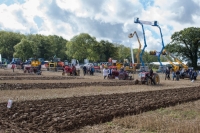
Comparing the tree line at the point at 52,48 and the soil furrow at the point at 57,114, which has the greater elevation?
the tree line at the point at 52,48

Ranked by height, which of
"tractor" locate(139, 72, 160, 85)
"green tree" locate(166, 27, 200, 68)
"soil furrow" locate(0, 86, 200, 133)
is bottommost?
"soil furrow" locate(0, 86, 200, 133)

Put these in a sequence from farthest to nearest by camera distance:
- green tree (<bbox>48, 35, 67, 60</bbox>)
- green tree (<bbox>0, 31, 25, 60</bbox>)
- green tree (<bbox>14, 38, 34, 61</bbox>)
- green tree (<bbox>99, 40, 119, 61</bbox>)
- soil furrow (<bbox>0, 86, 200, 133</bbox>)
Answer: green tree (<bbox>48, 35, 67, 60</bbox>)
green tree (<bbox>0, 31, 25, 60</bbox>)
green tree (<bbox>99, 40, 119, 61</bbox>)
green tree (<bbox>14, 38, 34, 61</bbox>)
soil furrow (<bbox>0, 86, 200, 133</bbox>)

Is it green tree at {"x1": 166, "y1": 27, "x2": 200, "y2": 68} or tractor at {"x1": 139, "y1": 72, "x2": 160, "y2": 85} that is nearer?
tractor at {"x1": 139, "y1": 72, "x2": 160, "y2": 85}

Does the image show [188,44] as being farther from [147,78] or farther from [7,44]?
[7,44]

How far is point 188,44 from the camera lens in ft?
248

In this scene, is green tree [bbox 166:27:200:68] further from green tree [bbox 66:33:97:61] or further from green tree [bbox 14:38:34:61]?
green tree [bbox 14:38:34:61]

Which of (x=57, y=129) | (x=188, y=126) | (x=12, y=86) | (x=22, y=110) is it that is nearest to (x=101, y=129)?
(x=57, y=129)

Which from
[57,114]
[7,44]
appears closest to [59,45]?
[7,44]

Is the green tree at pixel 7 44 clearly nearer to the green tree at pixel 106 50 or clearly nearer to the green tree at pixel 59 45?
the green tree at pixel 59 45

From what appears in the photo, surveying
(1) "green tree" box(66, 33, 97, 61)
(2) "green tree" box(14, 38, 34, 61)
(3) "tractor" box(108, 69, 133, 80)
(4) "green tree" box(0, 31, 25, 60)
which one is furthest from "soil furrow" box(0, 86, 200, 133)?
(4) "green tree" box(0, 31, 25, 60)

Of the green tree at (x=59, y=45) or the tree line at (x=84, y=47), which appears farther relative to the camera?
the green tree at (x=59, y=45)

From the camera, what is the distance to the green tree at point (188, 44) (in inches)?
2913

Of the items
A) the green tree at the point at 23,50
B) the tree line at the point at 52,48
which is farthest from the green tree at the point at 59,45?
the green tree at the point at 23,50

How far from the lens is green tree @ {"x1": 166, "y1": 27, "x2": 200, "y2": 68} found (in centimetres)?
7400
